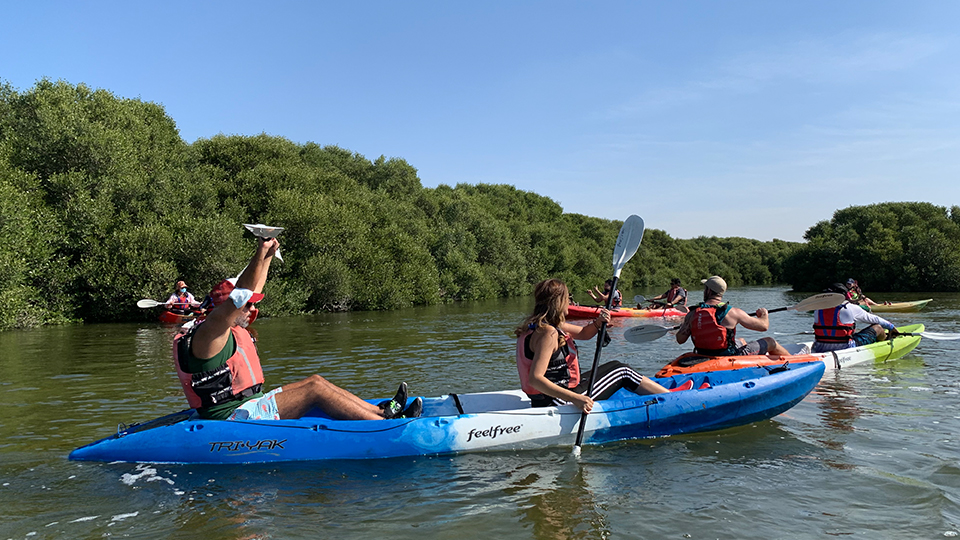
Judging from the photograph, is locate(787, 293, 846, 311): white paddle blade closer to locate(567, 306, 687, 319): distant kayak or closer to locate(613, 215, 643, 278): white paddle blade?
locate(613, 215, 643, 278): white paddle blade

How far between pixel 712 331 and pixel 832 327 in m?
3.42

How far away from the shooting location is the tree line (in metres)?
19.3

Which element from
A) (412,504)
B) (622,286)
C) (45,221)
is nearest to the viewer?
(412,504)

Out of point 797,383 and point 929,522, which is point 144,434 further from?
point 797,383

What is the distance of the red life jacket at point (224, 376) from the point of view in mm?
4488

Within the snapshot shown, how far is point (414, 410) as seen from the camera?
18.3 feet

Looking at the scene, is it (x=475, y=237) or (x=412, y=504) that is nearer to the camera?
(x=412, y=504)

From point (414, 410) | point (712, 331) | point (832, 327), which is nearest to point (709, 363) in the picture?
point (712, 331)

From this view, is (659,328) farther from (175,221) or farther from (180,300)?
(175,221)

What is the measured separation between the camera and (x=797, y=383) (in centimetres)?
634

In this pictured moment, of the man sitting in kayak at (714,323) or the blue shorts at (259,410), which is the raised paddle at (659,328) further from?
the blue shorts at (259,410)

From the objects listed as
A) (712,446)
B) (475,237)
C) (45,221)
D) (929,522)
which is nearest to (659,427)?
(712,446)

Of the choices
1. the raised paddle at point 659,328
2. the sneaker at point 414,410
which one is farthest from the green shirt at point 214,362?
the raised paddle at point 659,328

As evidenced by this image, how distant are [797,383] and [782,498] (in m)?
2.35
